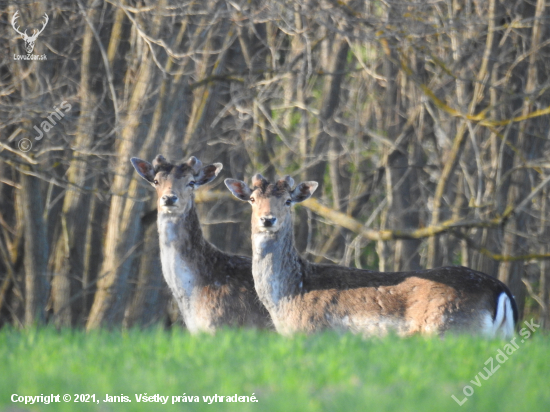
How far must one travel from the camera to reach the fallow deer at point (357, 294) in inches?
306

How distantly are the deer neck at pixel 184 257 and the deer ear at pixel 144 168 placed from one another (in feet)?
2.75

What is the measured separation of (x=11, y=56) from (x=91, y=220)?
3.65 meters

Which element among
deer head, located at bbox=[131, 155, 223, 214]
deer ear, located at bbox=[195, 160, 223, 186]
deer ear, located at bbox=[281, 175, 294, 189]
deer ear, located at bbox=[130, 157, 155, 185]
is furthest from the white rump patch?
deer ear, located at bbox=[130, 157, 155, 185]

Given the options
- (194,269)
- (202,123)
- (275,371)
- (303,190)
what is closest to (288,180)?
(303,190)

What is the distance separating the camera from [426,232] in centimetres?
1098

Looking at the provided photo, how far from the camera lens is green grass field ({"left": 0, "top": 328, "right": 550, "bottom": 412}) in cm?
429

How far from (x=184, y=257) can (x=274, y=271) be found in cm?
110

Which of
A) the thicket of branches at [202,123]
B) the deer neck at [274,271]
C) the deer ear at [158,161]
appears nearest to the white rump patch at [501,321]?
the deer neck at [274,271]

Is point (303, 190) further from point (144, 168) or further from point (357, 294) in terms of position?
point (144, 168)

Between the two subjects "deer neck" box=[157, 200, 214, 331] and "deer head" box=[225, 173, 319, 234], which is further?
"deer neck" box=[157, 200, 214, 331]

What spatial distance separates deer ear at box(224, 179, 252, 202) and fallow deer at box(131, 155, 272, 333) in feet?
1.30

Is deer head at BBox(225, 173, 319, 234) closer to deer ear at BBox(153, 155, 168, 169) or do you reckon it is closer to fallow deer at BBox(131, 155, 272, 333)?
fallow deer at BBox(131, 155, 272, 333)

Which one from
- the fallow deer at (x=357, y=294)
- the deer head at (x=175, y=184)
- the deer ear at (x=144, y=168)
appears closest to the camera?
the fallow deer at (x=357, y=294)

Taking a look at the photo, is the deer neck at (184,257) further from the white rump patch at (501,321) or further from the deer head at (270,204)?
the white rump patch at (501,321)
